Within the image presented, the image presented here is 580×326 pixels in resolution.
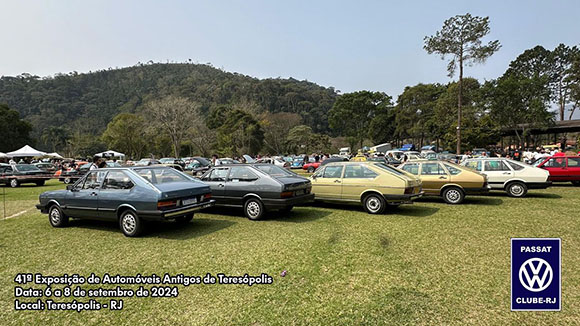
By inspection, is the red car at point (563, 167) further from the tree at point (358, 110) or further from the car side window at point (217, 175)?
the tree at point (358, 110)

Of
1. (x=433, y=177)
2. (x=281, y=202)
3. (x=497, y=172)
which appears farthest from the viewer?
(x=497, y=172)

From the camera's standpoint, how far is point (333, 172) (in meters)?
9.20

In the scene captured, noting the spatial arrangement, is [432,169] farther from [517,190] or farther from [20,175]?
[20,175]

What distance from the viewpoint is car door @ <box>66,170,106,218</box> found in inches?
267

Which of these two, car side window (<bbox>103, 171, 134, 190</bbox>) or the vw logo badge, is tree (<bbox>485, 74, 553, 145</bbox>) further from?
car side window (<bbox>103, 171, 134, 190</bbox>)

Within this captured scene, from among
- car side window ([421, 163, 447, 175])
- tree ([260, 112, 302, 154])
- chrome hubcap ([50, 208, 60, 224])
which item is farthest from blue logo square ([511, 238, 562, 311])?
tree ([260, 112, 302, 154])

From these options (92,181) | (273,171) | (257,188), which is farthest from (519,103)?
(92,181)

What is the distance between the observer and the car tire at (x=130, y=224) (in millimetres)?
6281

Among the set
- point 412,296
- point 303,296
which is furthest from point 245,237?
point 412,296

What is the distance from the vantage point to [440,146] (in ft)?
187

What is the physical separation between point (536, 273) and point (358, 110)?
6291 centimetres

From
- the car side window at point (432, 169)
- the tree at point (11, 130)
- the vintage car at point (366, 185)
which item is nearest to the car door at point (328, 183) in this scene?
the vintage car at point (366, 185)

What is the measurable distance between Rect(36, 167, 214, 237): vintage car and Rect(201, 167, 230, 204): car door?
4.27 ft

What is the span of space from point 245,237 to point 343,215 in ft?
10.2
